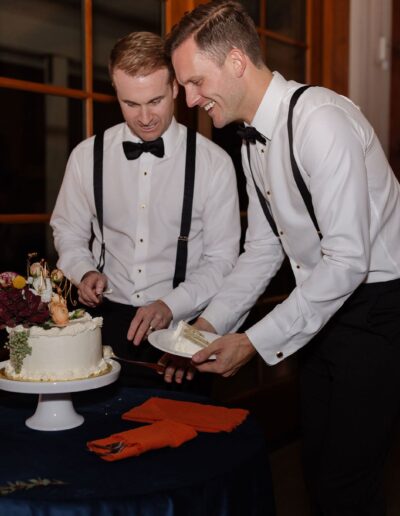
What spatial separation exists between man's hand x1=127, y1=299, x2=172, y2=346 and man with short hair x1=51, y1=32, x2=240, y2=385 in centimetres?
8

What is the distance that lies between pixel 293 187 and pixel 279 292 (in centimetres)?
226

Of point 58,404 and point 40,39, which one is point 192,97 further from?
point 40,39

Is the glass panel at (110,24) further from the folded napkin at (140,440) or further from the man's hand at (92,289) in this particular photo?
the folded napkin at (140,440)

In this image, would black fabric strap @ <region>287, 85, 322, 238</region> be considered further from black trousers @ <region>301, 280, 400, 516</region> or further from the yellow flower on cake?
the yellow flower on cake

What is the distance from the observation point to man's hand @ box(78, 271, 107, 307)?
2.36 metres

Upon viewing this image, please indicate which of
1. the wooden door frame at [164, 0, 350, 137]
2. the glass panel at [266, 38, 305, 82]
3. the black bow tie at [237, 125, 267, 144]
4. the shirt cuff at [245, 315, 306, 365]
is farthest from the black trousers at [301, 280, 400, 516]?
the wooden door frame at [164, 0, 350, 137]

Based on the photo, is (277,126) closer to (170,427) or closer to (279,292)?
(170,427)

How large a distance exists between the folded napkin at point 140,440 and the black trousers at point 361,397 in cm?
42

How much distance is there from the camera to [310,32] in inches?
167

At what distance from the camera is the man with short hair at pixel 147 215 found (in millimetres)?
2520

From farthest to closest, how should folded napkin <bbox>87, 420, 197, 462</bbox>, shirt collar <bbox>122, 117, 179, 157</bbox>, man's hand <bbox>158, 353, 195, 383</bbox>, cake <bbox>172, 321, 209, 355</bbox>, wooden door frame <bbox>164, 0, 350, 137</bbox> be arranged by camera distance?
wooden door frame <bbox>164, 0, 350, 137</bbox> → shirt collar <bbox>122, 117, 179, 157</bbox> → man's hand <bbox>158, 353, 195, 383</bbox> → cake <bbox>172, 321, 209, 355</bbox> → folded napkin <bbox>87, 420, 197, 462</bbox>

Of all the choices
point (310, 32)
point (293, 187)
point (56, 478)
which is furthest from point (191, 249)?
point (310, 32)

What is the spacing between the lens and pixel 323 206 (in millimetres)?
1834

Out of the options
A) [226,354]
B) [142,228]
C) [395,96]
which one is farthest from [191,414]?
[395,96]
